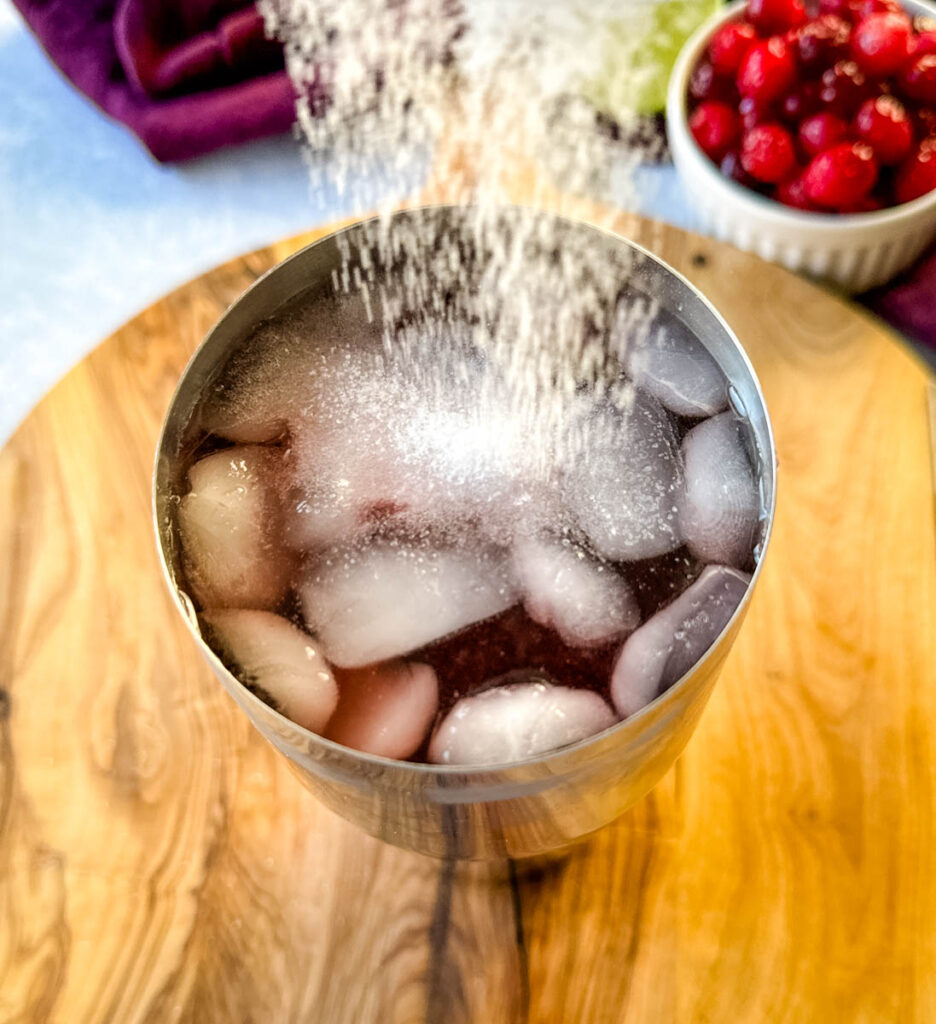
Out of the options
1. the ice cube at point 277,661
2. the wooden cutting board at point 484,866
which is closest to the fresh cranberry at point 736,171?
the wooden cutting board at point 484,866

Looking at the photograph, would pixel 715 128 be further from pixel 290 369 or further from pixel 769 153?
pixel 290 369

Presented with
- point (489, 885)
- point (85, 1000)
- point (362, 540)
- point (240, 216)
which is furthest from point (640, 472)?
point (240, 216)

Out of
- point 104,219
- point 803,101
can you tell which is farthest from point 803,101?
point 104,219

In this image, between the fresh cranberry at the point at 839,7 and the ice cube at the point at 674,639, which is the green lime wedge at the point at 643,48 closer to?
the fresh cranberry at the point at 839,7

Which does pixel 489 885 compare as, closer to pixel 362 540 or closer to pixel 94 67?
pixel 362 540

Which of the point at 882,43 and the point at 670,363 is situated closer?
the point at 670,363

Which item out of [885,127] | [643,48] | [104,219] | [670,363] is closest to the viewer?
[670,363]

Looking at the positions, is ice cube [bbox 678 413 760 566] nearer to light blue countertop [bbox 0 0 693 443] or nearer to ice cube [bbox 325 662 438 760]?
ice cube [bbox 325 662 438 760]
